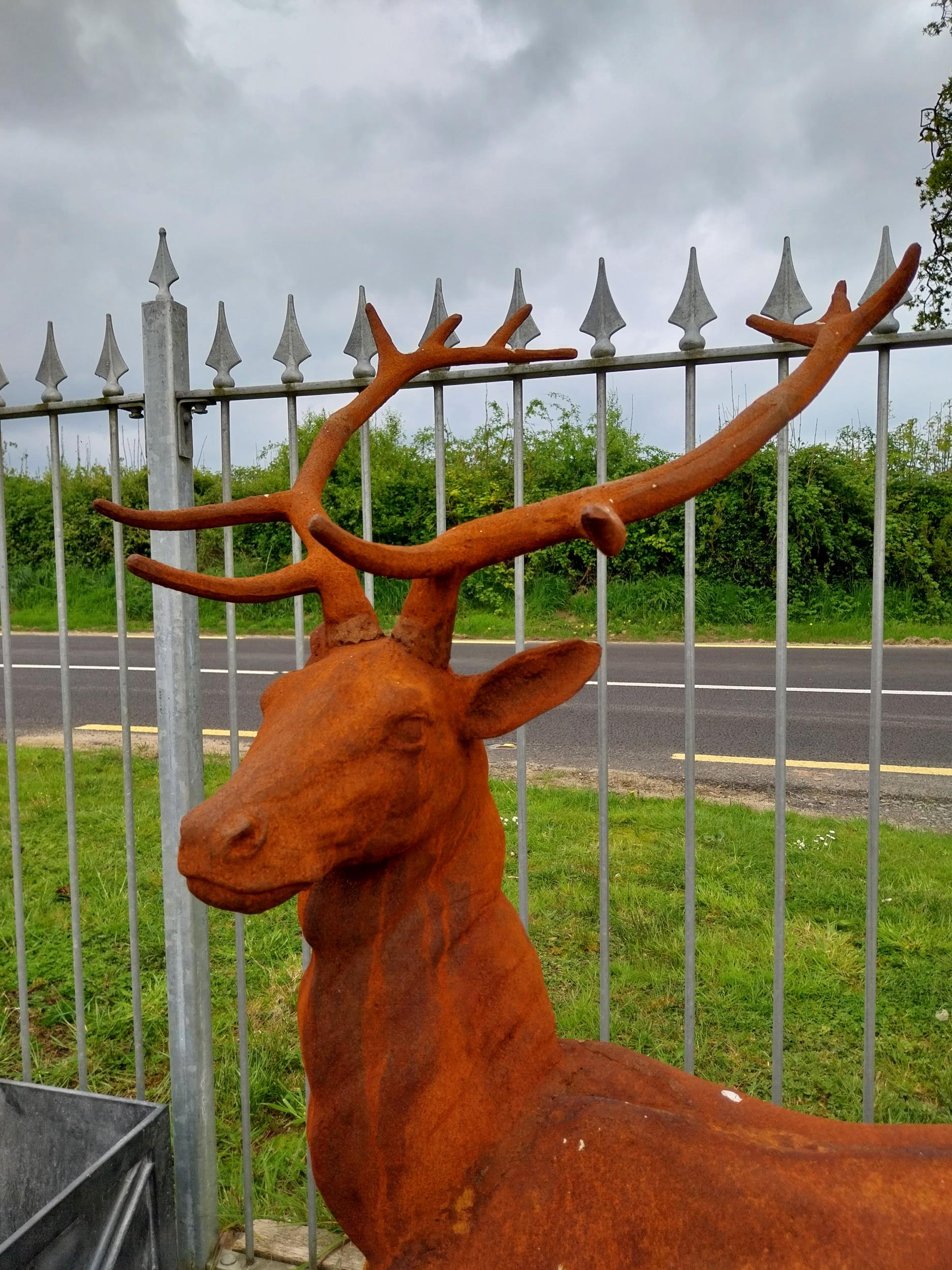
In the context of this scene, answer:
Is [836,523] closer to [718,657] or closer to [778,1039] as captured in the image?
[718,657]

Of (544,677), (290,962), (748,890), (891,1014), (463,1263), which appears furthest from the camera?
(748,890)

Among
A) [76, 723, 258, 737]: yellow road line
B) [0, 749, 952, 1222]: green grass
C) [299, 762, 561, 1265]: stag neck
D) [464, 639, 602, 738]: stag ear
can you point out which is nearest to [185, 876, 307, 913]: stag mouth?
[299, 762, 561, 1265]: stag neck

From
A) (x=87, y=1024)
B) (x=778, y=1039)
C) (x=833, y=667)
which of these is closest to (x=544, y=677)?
(x=778, y=1039)

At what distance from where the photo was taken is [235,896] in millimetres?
977

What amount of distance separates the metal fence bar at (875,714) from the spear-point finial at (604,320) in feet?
1.95

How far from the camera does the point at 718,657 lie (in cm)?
1005

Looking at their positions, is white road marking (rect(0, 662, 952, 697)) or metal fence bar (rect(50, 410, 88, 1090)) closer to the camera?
metal fence bar (rect(50, 410, 88, 1090))

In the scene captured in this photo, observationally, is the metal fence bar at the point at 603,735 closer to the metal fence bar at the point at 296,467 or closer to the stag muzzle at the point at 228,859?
the metal fence bar at the point at 296,467

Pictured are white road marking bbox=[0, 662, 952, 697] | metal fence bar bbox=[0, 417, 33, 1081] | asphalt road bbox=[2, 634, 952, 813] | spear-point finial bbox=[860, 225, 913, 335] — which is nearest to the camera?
spear-point finial bbox=[860, 225, 913, 335]

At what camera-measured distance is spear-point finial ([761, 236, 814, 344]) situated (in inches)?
70.8

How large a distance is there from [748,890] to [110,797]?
3.90 metres

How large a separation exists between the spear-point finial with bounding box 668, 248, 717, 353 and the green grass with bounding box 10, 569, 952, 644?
714 centimetres

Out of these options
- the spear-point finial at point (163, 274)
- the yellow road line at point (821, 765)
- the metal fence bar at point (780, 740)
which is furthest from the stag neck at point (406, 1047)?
the yellow road line at point (821, 765)

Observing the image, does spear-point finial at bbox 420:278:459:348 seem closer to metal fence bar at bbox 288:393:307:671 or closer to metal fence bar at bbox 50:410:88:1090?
metal fence bar at bbox 288:393:307:671
